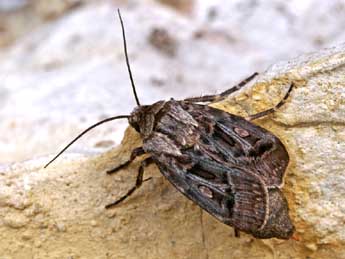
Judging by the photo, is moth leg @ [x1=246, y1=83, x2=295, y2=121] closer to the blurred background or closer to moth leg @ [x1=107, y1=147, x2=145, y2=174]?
moth leg @ [x1=107, y1=147, x2=145, y2=174]

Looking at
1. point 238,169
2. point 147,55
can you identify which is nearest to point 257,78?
point 238,169

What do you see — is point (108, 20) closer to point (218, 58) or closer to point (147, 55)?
point (147, 55)

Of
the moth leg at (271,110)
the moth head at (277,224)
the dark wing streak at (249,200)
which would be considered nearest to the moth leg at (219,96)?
the moth leg at (271,110)

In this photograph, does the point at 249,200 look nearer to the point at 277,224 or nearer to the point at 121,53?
the point at 277,224

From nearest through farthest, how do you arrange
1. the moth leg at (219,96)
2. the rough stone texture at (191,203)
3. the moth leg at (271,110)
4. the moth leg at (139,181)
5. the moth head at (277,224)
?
the moth head at (277,224)
the rough stone texture at (191,203)
the moth leg at (271,110)
the moth leg at (139,181)
the moth leg at (219,96)

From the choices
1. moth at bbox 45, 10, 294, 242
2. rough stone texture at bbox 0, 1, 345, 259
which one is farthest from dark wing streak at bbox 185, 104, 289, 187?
rough stone texture at bbox 0, 1, 345, 259

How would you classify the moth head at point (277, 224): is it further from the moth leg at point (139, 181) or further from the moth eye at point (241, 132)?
the moth leg at point (139, 181)

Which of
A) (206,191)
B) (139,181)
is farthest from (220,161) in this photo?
(139,181)
